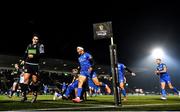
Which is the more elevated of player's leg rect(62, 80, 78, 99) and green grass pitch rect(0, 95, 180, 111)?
player's leg rect(62, 80, 78, 99)

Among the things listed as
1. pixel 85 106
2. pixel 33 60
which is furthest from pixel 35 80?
pixel 85 106

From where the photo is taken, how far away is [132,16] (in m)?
40.8

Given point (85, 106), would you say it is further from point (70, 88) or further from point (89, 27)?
point (89, 27)

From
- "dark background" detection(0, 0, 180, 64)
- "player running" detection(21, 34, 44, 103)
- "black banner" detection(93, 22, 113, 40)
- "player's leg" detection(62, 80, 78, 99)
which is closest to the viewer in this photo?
"black banner" detection(93, 22, 113, 40)

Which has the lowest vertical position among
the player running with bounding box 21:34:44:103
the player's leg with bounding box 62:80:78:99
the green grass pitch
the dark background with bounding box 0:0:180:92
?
the green grass pitch

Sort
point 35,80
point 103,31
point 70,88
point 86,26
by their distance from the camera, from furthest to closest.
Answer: point 86,26 → point 70,88 → point 35,80 → point 103,31

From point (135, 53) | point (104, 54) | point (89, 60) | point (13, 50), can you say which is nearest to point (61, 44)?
point (13, 50)

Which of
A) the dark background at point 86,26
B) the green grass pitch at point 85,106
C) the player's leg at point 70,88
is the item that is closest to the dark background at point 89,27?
the dark background at point 86,26

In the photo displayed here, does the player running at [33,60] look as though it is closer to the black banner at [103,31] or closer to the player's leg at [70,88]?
the player's leg at [70,88]

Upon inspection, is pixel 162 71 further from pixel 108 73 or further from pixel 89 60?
pixel 108 73

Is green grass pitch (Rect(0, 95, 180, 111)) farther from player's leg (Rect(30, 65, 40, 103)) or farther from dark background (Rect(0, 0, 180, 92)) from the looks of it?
dark background (Rect(0, 0, 180, 92))

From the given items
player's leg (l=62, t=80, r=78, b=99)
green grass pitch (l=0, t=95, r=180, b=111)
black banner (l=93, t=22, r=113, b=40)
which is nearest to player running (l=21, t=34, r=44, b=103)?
green grass pitch (l=0, t=95, r=180, b=111)

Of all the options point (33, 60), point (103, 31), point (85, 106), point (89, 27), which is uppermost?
point (89, 27)

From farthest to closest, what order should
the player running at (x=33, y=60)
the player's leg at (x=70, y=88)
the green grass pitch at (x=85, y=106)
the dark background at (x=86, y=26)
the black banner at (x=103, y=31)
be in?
the dark background at (x=86, y=26) → the player's leg at (x=70, y=88) → the player running at (x=33, y=60) → the black banner at (x=103, y=31) → the green grass pitch at (x=85, y=106)
